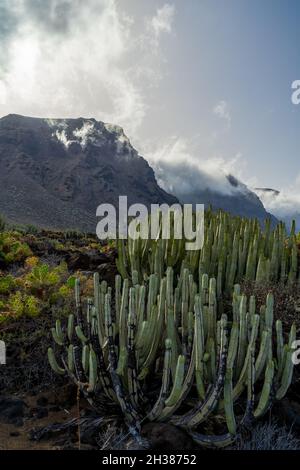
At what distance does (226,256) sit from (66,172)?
201ft

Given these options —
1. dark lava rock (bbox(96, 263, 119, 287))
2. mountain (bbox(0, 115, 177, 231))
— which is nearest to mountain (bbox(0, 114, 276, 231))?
mountain (bbox(0, 115, 177, 231))

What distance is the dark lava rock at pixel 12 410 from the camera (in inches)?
130

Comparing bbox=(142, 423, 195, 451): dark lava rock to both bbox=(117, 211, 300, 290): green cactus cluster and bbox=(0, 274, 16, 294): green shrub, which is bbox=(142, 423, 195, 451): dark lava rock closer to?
bbox=(117, 211, 300, 290): green cactus cluster

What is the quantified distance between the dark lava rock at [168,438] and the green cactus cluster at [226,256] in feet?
5.87

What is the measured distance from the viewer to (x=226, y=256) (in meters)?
5.19

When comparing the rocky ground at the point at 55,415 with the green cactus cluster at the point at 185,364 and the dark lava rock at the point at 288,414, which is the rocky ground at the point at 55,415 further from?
the green cactus cluster at the point at 185,364

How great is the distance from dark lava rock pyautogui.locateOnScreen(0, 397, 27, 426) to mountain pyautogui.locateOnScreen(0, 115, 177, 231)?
36.1 metres

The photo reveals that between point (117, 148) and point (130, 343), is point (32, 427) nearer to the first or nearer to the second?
point (130, 343)

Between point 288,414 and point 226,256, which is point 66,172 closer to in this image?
point 226,256

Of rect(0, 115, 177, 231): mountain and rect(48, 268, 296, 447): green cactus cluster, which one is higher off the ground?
rect(0, 115, 177, 231): mountain

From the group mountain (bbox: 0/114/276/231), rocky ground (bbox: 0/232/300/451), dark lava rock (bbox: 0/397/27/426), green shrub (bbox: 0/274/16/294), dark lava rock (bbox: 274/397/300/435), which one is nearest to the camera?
rocky ground (bbox: 0/232/300/451)

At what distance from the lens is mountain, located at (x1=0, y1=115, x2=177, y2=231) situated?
47.4m

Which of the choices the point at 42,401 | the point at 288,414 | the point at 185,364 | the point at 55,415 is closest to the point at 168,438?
the point at 185,364

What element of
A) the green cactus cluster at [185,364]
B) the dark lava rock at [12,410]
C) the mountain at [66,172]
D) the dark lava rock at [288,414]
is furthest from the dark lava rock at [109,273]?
the mountain at [66,172]
